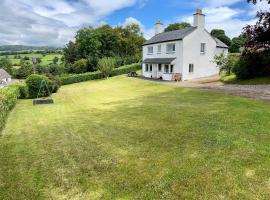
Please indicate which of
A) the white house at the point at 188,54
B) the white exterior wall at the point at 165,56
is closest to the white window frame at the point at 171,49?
the white house at the point at 188,54

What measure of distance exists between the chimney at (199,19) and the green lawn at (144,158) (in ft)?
89.2

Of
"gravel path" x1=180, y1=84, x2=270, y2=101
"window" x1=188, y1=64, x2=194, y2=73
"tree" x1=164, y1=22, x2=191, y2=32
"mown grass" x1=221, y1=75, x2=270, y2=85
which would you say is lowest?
"gravel path" x1=180, y1=84, x2=270, y2=101

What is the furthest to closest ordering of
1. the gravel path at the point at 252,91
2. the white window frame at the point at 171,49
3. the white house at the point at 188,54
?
the white window frame at the point at 171,49 → the white house at the point at 188,54 → the gravel path at the point at 252,91

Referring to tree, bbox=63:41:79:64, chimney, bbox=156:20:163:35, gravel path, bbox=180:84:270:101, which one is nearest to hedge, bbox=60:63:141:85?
chimney, bbox=156:20:163:35

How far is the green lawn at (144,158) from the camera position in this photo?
6.33m

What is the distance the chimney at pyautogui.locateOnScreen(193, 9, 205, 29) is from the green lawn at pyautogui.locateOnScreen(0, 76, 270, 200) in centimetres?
2719

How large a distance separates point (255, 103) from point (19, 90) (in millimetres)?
Answer: 24372

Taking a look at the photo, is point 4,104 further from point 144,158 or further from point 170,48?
point 170,48

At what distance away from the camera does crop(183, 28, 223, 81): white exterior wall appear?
37125mm

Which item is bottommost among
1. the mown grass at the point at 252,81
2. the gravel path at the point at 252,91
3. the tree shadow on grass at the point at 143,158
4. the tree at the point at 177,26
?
the tree shadow on grass at the point at 143,158

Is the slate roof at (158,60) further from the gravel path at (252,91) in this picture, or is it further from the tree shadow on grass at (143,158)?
the tree shadow on grass at (143,158)

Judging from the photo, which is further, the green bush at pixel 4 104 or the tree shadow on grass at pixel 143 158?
the green bush at pixel 4 104

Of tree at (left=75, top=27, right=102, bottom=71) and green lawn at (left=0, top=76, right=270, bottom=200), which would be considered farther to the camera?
tree at (left=75, top=27, right=102, bottom=71)

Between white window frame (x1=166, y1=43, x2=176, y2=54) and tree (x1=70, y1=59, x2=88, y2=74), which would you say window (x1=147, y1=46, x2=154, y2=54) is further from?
tree (x1=70, y1=59, x2=88, y2=74)
